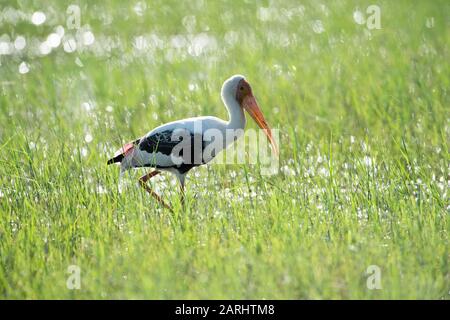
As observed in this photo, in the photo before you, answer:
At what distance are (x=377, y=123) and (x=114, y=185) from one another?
2.75 meters

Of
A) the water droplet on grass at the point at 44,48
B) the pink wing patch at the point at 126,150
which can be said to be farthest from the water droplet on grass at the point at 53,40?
the pink wing patch at the point at 126,150

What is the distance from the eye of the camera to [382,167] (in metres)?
5.93

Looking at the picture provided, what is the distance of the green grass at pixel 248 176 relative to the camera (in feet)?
14.1

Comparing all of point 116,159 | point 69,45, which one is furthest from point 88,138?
point 69,45

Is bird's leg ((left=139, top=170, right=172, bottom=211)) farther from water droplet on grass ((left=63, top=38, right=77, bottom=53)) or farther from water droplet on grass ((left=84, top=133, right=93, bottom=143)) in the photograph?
water droplet on grass ((left=63, top=38, right=77, bottom=53))

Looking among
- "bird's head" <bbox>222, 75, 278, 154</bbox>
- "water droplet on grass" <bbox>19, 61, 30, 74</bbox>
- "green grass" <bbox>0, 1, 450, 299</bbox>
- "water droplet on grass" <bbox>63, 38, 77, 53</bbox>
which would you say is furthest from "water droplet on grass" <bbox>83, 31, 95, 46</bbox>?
"bird's head" <bbox>222, 75, 278, 154</bbox>

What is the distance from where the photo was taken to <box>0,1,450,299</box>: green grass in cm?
431

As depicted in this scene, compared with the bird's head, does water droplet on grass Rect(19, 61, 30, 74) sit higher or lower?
higher

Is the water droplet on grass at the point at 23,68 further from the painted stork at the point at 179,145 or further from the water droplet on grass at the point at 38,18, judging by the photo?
the painted stork at the point at 179,145

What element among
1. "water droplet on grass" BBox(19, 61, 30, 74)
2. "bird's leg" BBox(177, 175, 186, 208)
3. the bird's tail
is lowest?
"bird's leg" BBox(177, 175, 186, 208)

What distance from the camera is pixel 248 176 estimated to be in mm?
5988

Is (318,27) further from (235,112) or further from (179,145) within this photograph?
(179,145)

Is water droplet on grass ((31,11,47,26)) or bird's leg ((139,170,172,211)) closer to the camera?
A: bird's leg ((139,170,172,211))
